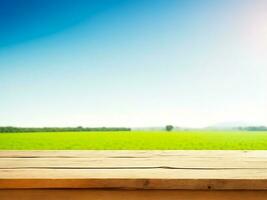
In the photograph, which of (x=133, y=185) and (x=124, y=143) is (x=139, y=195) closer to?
(x=133, y=185)

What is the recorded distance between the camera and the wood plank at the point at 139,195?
1801mm

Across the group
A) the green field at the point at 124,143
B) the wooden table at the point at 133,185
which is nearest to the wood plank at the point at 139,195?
the wooden table at the point at 133,185

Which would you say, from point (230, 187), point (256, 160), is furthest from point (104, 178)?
point (256, 160)

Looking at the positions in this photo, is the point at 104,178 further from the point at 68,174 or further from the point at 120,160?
the point at 120,160

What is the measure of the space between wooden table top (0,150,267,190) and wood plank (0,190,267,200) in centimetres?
4

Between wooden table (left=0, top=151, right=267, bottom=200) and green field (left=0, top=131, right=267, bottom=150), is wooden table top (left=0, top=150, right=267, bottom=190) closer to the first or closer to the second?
wooden table (left=0, top=151, right=267, bottom=200)

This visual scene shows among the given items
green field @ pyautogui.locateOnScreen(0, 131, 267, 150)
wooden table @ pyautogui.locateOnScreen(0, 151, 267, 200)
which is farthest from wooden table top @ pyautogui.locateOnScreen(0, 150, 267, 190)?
green field @ pyautogui.locateOnScreen(0, 131, 267, 150)

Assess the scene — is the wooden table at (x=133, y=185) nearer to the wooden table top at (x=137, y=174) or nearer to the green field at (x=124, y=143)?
the wooden table top at (x=137, y=174)

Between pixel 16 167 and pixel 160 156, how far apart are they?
99 centimetres

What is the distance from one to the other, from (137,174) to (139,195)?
12 centimetres

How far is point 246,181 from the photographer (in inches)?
70.2

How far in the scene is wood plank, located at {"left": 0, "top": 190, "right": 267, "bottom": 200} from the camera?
180cm

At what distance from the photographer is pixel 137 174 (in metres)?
1.88

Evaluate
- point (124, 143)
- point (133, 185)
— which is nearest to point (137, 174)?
point (133, 185)
